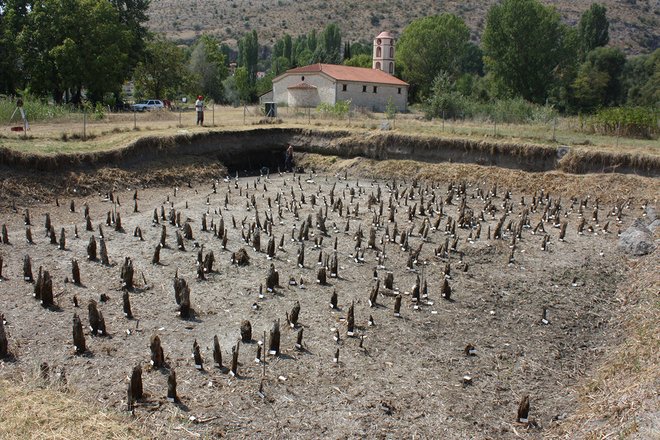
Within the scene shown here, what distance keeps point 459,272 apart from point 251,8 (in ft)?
474

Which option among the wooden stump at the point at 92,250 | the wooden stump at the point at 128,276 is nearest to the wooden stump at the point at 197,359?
the wooden stump at the point at 128,276

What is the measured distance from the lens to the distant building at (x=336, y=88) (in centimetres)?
5216

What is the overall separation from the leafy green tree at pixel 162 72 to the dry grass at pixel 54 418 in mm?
47391

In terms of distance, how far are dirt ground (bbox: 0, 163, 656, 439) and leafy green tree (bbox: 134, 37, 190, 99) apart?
36766 millimetres

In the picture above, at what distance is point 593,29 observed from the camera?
81.1 meters

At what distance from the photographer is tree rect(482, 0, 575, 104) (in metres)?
58.7

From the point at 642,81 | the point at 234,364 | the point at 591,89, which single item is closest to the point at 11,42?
the point at 234,364

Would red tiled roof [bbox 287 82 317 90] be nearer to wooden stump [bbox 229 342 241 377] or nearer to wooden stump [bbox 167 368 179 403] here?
wooden stump [bbox 229 342 241 377]

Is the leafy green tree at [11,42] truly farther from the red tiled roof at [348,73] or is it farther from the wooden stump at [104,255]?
the wooden stump at [104,255]

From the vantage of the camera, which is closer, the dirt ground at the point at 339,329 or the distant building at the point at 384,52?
the dirt ground at the point at 339,329

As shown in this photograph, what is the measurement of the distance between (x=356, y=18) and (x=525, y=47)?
75503 millimetres

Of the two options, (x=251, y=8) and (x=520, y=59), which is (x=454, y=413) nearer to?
(x=520, y=59)

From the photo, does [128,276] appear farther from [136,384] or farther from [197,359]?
[136,384]

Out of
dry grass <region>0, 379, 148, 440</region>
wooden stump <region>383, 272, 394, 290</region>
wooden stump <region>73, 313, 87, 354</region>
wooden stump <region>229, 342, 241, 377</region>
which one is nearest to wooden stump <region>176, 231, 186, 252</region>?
wooden stump <region>383, 272, 394, 290</region>
